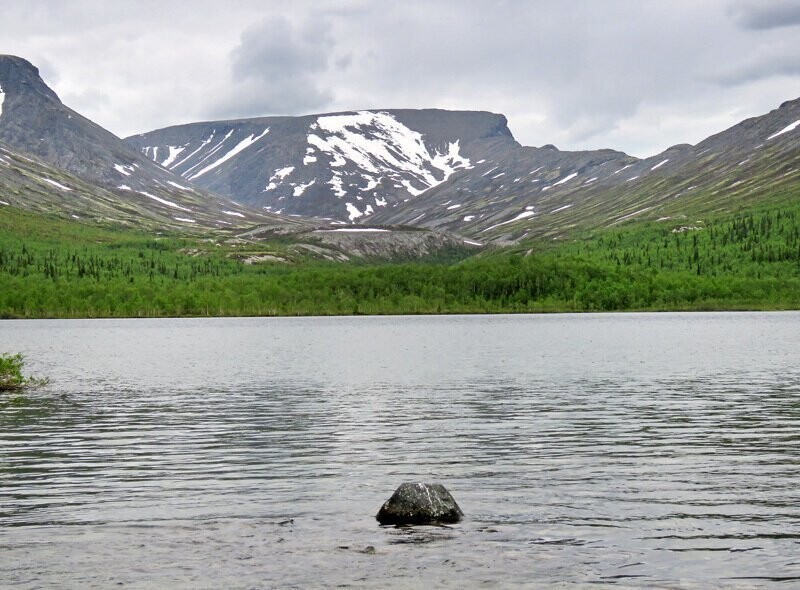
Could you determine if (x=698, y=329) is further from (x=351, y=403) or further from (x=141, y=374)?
(x=351, y=403)

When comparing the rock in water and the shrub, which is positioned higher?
the shrub

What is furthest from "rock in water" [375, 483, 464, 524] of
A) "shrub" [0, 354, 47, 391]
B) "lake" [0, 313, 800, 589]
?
"shrub" [0, 354, 47, 391]

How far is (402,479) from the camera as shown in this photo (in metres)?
28.0

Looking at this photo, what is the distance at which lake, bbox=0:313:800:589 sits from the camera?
18.5m

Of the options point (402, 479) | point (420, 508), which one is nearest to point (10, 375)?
point (402, 479)

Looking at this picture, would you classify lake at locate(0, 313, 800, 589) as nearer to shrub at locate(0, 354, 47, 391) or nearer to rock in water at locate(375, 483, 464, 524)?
rock in water at locate(375, 483, 464, 524)

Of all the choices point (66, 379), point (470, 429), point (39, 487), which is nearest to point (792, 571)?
point (39, 487)

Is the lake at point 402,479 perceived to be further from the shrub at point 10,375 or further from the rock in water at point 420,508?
the shrub at point 10,375

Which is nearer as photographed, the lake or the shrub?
the lake

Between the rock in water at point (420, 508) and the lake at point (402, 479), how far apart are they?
0.58 m

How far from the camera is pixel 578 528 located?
21.5 m

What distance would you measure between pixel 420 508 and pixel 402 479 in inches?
230

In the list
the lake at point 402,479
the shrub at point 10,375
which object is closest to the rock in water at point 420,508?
the lake at point 402,479

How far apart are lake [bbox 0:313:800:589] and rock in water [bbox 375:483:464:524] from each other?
58 cm
